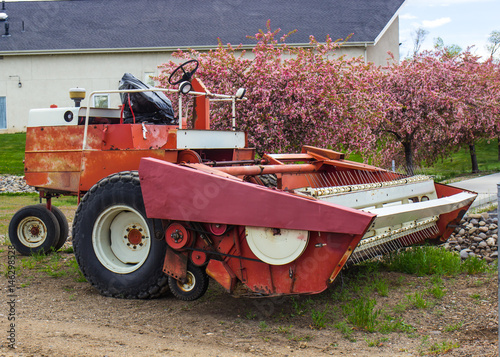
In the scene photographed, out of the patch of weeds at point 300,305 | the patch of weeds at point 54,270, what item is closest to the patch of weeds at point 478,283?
the patch of weeds at point 300,305

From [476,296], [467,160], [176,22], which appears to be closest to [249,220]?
[476,296]

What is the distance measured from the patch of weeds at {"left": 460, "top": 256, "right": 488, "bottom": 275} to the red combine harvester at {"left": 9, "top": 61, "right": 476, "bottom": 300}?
42 cm

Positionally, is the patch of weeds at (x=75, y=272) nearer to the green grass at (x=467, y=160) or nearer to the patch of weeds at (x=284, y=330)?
the patch of weeds at (x=284, y=330)

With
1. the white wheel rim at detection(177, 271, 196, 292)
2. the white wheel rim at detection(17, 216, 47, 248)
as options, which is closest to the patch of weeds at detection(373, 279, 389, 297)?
the white wheel rim at detection(177, 271, 196, 292)

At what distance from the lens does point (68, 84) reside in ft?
86.2

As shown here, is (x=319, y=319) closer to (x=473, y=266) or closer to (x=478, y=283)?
(x=478, y=283)

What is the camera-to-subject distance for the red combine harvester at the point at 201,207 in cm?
457

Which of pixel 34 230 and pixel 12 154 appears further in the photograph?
pixel 12 154

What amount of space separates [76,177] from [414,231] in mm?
3676

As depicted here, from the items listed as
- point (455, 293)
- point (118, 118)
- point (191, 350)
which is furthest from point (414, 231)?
point (118, 118)

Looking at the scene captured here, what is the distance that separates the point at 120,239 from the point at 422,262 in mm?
3158

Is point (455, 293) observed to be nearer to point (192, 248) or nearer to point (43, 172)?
point (192, 248)

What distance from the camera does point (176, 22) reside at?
27.6m

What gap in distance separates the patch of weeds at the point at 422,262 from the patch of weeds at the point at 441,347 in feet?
6.23
